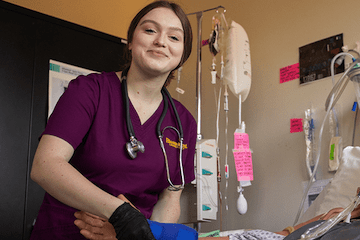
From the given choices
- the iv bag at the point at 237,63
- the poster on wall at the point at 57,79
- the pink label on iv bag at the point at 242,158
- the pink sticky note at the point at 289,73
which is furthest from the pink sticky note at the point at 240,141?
the poster on wall at the point at 57,79

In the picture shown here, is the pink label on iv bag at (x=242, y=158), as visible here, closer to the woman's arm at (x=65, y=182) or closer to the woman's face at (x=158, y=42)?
the woman's face at (x=158, y=42)

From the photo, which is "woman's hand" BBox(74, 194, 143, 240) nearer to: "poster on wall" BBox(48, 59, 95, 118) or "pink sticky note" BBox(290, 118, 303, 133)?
"pink sticky note" BBox(290, 118, 303, 133)

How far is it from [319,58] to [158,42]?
1178 millimetres

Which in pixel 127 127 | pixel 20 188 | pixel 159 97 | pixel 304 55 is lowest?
pixel 20 188

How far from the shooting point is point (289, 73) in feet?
7.21

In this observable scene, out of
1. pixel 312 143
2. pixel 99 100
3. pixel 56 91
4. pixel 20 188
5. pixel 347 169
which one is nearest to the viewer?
pixel 99 100

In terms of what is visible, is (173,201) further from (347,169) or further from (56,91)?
(56,91)

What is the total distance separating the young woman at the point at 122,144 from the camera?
0.93 metres

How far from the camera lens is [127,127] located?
1137mm

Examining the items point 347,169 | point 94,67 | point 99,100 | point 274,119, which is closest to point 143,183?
point 99,100

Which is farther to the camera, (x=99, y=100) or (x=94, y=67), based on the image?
(x=94, y=67)

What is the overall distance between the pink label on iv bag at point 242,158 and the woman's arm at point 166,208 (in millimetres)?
801

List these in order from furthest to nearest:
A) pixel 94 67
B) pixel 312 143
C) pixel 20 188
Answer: pixel 94 67, pixel 20 188, pixel 312 143

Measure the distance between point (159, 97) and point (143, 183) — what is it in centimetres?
32
